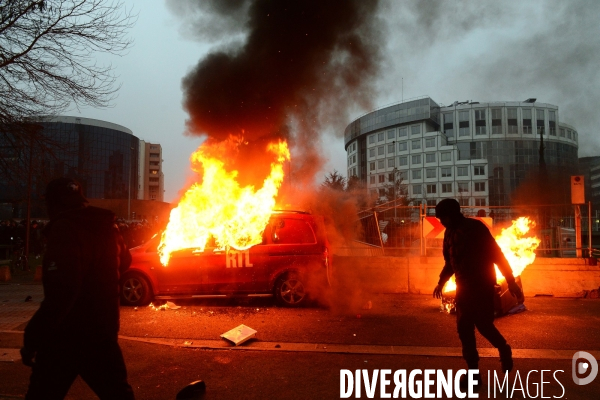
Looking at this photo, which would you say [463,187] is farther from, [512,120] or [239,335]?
[239,335]

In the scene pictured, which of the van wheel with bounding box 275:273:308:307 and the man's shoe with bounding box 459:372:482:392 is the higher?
the van wheel with bounding box 275:273:308:307

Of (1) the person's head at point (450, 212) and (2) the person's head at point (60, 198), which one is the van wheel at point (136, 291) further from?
(1) the person's head at point (450, 212)

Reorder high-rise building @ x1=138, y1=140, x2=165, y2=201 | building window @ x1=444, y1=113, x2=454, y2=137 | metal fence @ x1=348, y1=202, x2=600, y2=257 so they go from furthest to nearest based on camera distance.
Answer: high-rise building @ x1=138, y1=140, x2=165, y2=201, building window @ x1=444, y1=113, x2=454, y2=137, metal fence @ x1=348, y1=202, x2=600, y2=257

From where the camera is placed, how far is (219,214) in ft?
27.1

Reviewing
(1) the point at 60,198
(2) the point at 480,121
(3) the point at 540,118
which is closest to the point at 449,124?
(2) the point at 480,121

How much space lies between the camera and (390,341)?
570 cm

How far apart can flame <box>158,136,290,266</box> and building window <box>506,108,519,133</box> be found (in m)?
69.1

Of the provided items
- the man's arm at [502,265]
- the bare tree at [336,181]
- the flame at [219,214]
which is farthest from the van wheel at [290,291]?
the bare tree at [336,181]

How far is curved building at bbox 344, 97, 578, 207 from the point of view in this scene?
221 ft

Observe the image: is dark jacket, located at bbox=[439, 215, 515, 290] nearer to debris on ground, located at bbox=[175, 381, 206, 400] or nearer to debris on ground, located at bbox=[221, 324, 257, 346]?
debris on ground, located at bbox=[175, 381, 206, 400]

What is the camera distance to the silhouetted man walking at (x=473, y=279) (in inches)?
157

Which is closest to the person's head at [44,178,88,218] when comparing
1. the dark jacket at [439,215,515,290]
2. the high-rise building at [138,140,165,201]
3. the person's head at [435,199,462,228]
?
the person's head at [435,199,462,228]

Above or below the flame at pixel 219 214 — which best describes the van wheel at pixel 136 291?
below

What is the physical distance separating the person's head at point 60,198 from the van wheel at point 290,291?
17.7ft
